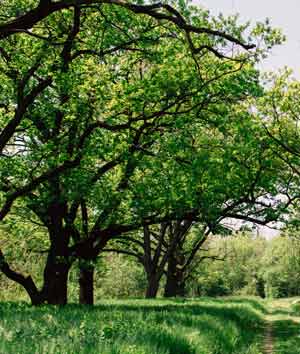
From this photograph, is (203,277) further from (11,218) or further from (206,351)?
(206,351)

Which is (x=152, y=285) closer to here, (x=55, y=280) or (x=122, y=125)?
(x=55, y=280)

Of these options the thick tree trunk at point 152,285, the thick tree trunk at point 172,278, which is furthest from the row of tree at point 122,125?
the thick tree trunk at point 172,278

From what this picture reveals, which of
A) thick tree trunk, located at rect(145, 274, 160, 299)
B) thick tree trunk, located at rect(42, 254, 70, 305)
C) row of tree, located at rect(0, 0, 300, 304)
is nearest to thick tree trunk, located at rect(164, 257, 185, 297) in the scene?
thick tree trunk, located at rect(145, 274, 160, 299)

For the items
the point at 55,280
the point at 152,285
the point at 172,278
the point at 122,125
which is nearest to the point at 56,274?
the point at 55,280

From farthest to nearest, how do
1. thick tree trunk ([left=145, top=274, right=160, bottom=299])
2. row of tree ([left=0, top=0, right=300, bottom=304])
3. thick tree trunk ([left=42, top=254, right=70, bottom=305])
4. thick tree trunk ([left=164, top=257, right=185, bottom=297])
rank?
thick tree trunk ([left=164, top=257, right=185, bottom=297])
thick tree trunk ([left=145, top=274, right=160, bottom=299])
thick tree trunk ([left=42, top=254, right=70, bottom=305])
row of tree ([left=0, top=0, right=300, bottom=304])

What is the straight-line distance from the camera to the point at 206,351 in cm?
924

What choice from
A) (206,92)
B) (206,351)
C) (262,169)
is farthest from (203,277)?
(206,351)

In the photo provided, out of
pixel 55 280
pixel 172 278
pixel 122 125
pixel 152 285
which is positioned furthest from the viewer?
pixel 172 278

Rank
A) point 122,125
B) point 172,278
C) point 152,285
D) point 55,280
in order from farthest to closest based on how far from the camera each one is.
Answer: point 172,278, point 152,285, point 55,280, point 122,125

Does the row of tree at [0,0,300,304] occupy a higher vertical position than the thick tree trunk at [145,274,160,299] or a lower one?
higher

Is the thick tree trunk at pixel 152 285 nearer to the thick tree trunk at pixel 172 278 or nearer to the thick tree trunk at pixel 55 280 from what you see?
the thick tree trunk at pixel 172 278

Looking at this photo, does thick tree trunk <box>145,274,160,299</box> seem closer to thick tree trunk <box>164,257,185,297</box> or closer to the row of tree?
thick tree trunk <box>164,257,185,297</box>

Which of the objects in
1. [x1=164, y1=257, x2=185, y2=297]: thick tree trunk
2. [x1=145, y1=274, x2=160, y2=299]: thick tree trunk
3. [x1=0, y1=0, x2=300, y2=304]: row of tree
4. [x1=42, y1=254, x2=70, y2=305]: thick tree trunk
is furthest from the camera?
[x1=164, y1=257, x2=185, y2=297]: thick tree trunk

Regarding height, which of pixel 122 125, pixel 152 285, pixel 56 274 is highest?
pixel 122 125
